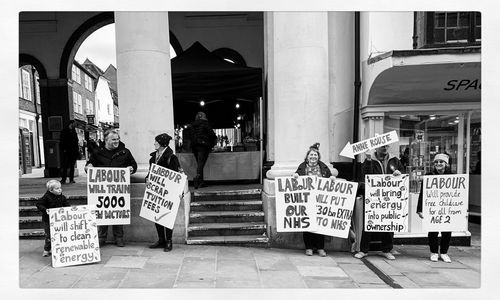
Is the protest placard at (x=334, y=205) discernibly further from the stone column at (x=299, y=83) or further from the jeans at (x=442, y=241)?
the jeans at (x=442, y=241)

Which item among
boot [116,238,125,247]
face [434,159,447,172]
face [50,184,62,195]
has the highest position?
face [434,159,447,172]

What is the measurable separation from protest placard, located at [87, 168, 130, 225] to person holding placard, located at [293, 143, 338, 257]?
8.62ft

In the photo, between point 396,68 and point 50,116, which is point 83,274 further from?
point 50,116

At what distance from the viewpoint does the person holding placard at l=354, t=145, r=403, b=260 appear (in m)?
4.85

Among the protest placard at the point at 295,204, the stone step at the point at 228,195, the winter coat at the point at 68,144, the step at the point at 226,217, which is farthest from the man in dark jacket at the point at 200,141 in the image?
the winter coat at the point at 68,144

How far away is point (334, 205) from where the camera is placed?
4867mm

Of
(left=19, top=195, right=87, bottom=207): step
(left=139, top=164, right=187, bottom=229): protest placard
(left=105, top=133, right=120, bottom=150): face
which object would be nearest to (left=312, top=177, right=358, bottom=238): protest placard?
(left=139, top=164, right=187, bottom=229): protest placard

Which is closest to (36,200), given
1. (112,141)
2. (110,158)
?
(110,158)

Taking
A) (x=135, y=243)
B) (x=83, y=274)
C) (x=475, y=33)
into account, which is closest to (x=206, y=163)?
(x=135, y=243)

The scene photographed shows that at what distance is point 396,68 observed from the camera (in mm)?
5266

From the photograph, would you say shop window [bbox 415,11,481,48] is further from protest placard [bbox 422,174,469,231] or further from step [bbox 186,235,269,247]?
step [bbox 186,235,269,247]

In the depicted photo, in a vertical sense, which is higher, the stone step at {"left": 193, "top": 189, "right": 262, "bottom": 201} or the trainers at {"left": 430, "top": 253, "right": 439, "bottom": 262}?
the stone step at {"left": 193, "top": 189, "right": 262, "bottom": 201}
